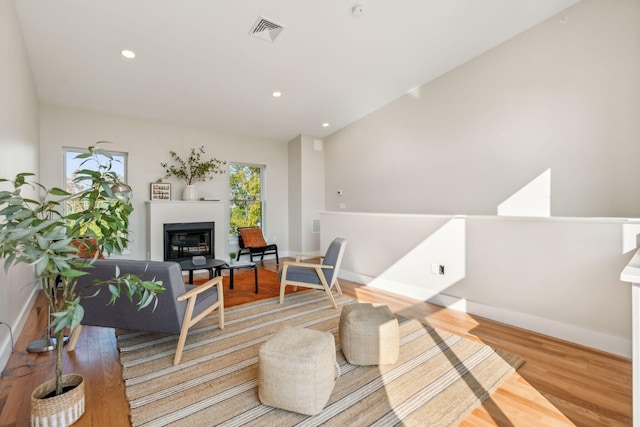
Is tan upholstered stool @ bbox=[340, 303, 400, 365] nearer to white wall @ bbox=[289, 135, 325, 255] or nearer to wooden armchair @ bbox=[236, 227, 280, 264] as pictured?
wooden armchair @ bbox=[236, 227, 280, 264]

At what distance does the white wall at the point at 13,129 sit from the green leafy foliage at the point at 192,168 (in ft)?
6.95

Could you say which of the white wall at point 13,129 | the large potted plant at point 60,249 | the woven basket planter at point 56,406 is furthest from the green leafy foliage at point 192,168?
the woven basket planter at point 56,406

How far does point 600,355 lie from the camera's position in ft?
7.95

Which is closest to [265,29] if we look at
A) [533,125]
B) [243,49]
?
[243,49]

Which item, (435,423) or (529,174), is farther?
(529,174)

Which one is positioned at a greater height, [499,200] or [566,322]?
[499,200]

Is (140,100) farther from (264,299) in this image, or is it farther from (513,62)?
(513,62)

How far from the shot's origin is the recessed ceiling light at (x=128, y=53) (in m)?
3.53

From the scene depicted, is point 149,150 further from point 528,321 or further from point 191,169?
point 528,321

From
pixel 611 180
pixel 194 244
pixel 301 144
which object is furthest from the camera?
pixel 301 144

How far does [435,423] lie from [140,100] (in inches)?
217

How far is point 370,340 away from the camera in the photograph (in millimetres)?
2172

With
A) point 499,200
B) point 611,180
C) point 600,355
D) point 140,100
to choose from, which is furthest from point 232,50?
point 600,355

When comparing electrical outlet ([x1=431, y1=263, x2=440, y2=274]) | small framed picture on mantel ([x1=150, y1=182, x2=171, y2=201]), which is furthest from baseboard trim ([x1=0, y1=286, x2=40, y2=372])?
electrical outlet ([x1=431, y1=263, x2=440, y2=274])
